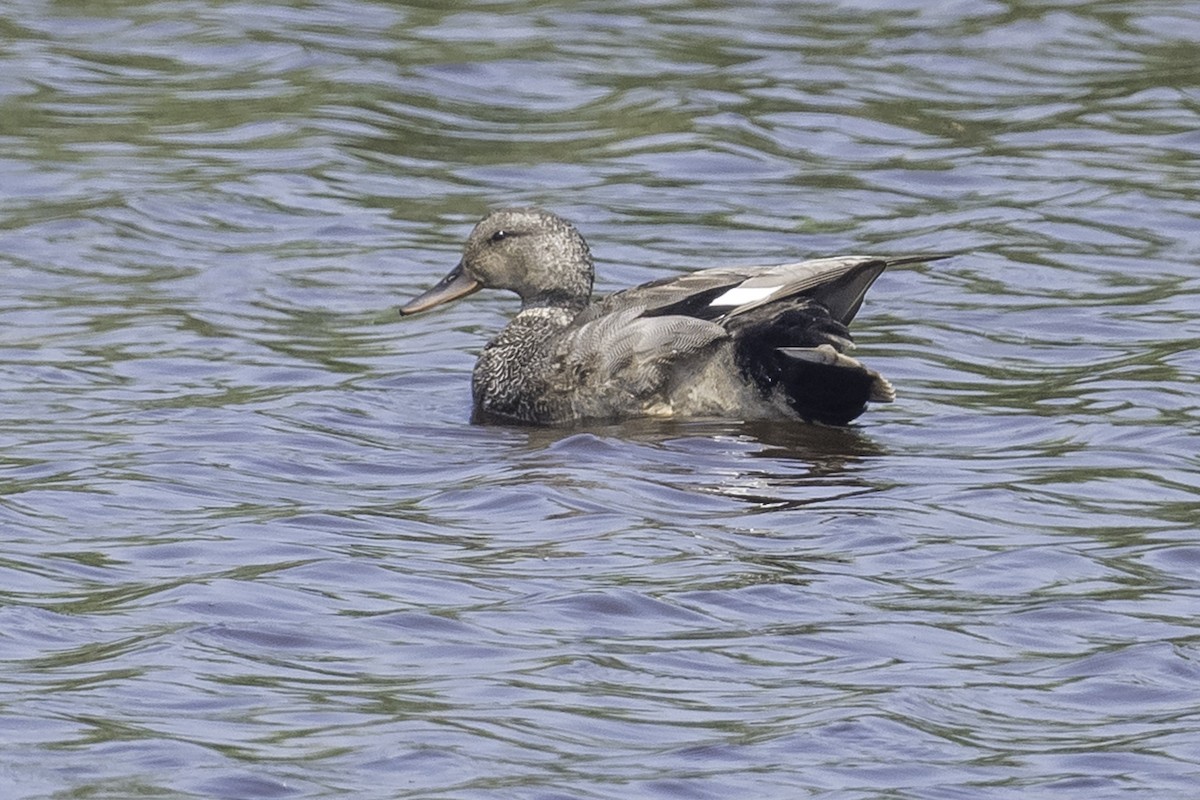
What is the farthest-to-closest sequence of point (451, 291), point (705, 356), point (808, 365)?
point (451, 291)
point (705, 356)
point (808, 365)

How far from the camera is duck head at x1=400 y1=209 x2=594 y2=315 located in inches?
392

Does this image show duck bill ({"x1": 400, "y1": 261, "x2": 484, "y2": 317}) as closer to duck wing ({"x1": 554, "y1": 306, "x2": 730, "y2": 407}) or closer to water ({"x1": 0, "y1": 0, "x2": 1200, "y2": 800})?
water ({"x1": 0, "y1": 0, "x2": 1200, "y2": 800})

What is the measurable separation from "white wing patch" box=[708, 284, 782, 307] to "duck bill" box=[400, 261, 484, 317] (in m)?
1.63

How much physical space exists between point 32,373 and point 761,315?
3076 millimetres

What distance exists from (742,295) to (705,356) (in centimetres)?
30

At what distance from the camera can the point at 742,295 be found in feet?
28.6

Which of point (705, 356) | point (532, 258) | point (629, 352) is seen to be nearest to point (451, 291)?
point (532, 258)

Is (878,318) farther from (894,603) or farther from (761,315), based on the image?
(894,603)

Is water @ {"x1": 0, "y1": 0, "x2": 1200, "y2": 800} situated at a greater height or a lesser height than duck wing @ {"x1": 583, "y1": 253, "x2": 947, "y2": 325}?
lesser

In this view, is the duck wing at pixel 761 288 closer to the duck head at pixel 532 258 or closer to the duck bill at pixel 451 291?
the duck head at pixel 532 258

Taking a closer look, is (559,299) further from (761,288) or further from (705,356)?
(761,288)

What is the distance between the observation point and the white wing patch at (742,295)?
8609 millimetres

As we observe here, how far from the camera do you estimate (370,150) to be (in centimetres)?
1340

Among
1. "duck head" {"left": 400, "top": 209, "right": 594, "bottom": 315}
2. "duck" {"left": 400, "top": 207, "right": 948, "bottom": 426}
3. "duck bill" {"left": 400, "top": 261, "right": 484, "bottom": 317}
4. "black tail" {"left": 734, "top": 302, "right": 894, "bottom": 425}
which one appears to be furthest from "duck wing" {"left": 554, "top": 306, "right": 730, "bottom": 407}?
"duck bill" {"left": 400, "top": 261, "right": 484, "bottom": 317}
